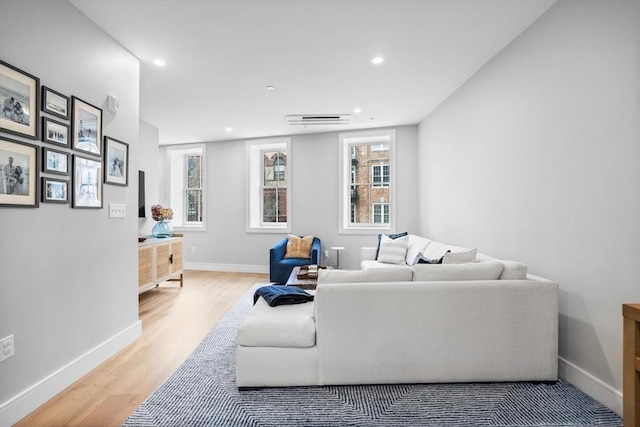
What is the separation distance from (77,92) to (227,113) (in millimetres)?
2497

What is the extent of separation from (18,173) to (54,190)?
0.89 ft

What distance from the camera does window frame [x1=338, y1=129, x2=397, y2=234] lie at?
223 inches

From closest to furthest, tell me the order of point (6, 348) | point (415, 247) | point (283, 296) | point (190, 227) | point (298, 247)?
point (6, 348) < point (283, 296) < point (415, 247) < point (298, 247) < point (190, 227)

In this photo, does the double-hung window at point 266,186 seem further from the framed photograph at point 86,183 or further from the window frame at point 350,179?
the framed photograph at point 86,183

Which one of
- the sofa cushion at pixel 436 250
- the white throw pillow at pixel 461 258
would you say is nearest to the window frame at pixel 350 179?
the sofa cushion at pixel 436 250

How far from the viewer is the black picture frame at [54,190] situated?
2.02 meters

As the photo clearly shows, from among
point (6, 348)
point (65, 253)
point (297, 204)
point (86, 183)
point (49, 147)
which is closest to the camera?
point (6, 348)

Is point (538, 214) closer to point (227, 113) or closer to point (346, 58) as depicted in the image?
point (346, 58)

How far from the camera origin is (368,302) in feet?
6.88

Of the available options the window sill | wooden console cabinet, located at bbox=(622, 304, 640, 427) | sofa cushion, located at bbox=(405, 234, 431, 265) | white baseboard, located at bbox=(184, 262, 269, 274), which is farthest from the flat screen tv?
wooden console cabinet, located at bbox=(622, 304, 640, 427)

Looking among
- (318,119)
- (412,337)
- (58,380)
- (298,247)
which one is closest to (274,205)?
(298,247)

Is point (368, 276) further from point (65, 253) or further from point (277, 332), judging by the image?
point (65, 253)

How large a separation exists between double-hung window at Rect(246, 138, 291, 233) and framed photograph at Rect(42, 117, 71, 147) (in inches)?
162

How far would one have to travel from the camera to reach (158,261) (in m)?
4.41
